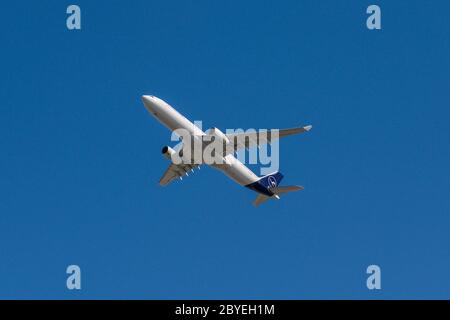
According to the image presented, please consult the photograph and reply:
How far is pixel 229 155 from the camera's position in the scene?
104312 mm

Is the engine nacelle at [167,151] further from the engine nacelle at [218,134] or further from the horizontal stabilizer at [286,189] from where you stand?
the horizontal stabilizer at [286,189]

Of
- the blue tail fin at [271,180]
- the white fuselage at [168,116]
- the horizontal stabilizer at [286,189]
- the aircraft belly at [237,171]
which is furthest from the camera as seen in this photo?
the blue tail fin at [271,180]

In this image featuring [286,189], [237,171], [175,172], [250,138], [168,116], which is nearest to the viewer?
[168,116]

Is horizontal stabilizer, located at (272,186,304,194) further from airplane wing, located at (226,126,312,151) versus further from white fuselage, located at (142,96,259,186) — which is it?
white fuselage, located at (142,96,259,186)

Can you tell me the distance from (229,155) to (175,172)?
8095 mm

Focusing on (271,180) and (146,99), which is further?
(271,180)

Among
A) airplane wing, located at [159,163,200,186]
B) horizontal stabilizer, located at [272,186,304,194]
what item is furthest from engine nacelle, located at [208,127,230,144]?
horizontal stabilizer, located at [272,186,304,194]

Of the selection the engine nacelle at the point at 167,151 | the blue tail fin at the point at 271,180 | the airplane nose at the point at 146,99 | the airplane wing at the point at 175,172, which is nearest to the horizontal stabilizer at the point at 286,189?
the blue tail fin at the point at 271,180

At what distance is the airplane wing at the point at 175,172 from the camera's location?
4247 inches

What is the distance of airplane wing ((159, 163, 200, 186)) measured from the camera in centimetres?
10788

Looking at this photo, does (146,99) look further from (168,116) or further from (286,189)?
(286,189)

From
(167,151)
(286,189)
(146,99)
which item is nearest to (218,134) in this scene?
(167,151)
